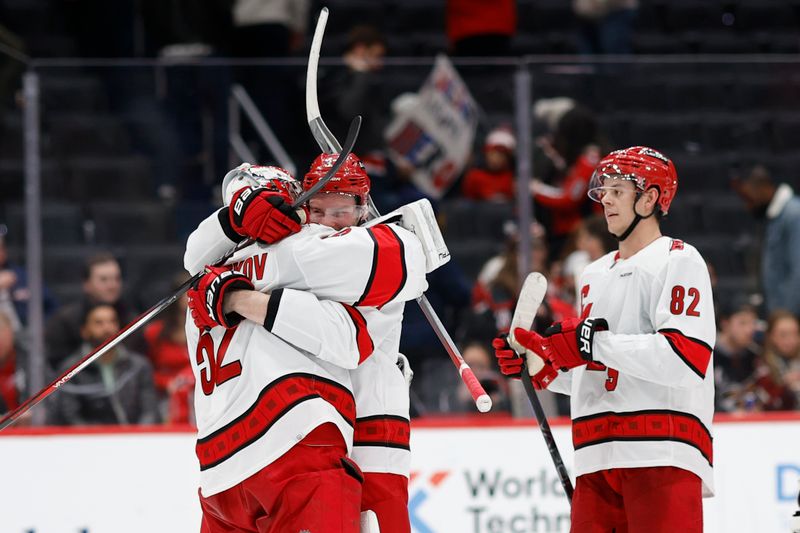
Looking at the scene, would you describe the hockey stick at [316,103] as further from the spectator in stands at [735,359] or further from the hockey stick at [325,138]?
the spectator in stands at [735,359]

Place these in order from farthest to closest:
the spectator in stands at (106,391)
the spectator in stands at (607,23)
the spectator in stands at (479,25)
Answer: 1. the spectator in stands at (607,23)
2. the spectator in stands at (479,25)
3. the spectator in stands at (106,391)

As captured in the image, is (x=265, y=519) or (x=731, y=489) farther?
(x=731, y=489)

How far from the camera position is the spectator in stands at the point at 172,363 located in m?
4.79

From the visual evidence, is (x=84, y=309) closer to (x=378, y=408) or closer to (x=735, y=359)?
(x=378, y=408)

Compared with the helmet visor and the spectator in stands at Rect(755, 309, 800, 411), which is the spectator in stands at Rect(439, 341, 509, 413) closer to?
the spectator in stands at Rect(755, 309, 800, 411)

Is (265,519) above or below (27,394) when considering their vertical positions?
below

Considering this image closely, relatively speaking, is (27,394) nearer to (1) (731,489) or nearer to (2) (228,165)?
(2) (228,165)

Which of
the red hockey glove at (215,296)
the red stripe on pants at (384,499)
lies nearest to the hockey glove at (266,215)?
the red hockey glove at (215,296)

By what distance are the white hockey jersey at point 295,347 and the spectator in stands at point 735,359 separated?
2.24m

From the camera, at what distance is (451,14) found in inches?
243

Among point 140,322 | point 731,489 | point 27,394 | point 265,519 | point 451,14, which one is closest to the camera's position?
point 265,519

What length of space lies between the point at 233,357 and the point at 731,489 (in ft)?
6.88

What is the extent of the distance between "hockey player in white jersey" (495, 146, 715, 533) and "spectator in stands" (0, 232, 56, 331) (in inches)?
88.4

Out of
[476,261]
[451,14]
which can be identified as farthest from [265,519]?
[451,14]
